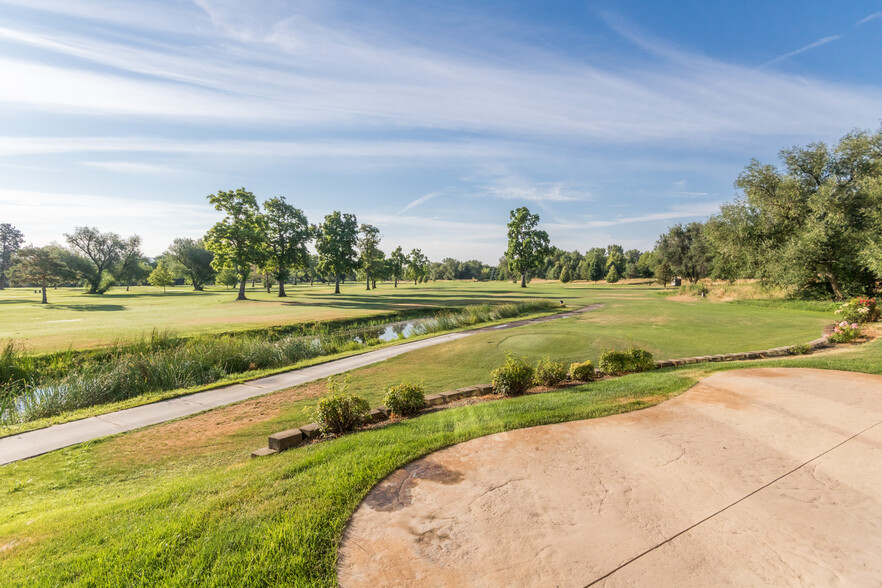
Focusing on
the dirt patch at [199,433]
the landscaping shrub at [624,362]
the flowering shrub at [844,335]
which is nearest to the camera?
the dirt patch at [199,433]

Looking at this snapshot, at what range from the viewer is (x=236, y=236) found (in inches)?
1538

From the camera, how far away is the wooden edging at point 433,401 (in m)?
5.66

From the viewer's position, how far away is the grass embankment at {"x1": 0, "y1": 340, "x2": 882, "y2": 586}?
9.77ft

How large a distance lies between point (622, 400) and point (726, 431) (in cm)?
175

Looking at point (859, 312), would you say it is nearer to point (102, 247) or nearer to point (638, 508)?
point (638, 508)

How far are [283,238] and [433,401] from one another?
4448 cm

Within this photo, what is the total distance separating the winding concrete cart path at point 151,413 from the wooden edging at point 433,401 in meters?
4.17

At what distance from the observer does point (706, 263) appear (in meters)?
54.6

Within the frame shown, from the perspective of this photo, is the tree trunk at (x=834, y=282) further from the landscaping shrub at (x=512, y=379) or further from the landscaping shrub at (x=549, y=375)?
the landscaping shrub at (x=512, y=379)

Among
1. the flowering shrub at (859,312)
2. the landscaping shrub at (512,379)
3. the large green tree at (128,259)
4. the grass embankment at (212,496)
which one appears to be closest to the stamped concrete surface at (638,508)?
the grass embankment at (212,496)

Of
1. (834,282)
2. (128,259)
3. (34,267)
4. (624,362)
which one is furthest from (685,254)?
(128,259)

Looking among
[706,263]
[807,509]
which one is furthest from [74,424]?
[706,263]

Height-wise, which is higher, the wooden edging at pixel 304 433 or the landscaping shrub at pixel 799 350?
the landscaping shrub at pixel 799 350

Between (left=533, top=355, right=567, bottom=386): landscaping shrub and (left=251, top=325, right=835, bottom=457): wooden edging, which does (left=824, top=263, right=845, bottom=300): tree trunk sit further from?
(left=533, top=355, right=567, bottom=386): landscaping shrub
